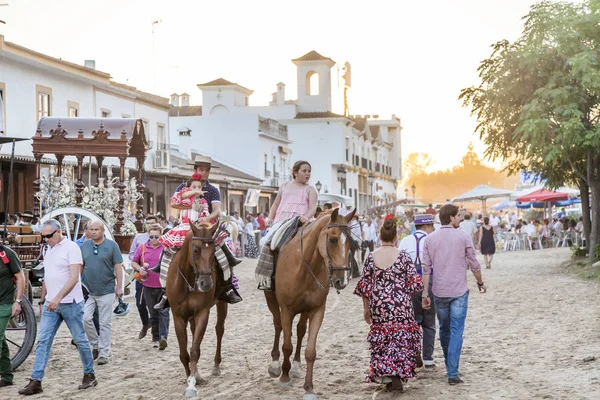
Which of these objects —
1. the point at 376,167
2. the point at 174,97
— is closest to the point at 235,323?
the point at 174,97

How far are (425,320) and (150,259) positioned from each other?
4.40 metres

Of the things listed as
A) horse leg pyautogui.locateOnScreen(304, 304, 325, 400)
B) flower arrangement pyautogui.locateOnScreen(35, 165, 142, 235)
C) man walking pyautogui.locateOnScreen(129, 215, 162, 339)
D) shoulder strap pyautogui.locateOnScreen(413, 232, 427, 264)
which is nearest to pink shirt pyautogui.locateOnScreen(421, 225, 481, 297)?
shoulder strap pyautogui.locateOnScreen(413, 232, 427, 264)

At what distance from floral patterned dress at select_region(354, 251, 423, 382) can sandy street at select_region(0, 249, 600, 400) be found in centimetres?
31

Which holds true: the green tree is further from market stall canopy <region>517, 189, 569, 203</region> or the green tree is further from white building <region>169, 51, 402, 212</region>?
white building <region>169, 51, 402, 212</region>

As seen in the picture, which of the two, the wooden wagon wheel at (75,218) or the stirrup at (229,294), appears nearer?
the stirrup at (229,294)

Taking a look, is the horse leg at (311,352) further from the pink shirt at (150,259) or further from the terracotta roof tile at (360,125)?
the terracotta roof tile at (360,125)

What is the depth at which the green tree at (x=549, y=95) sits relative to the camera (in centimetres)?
2133

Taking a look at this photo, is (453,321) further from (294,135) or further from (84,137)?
(294,135)

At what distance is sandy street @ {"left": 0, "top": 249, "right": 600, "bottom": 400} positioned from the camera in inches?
336

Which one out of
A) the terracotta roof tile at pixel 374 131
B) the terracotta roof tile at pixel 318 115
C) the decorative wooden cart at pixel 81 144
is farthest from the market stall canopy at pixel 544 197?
the terracotta roof tile at pixel 374 131

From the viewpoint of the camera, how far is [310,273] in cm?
859

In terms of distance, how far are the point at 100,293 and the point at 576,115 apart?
47.1 ft

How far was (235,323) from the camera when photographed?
1457 cm

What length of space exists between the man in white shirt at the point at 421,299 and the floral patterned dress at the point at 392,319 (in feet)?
2.88
